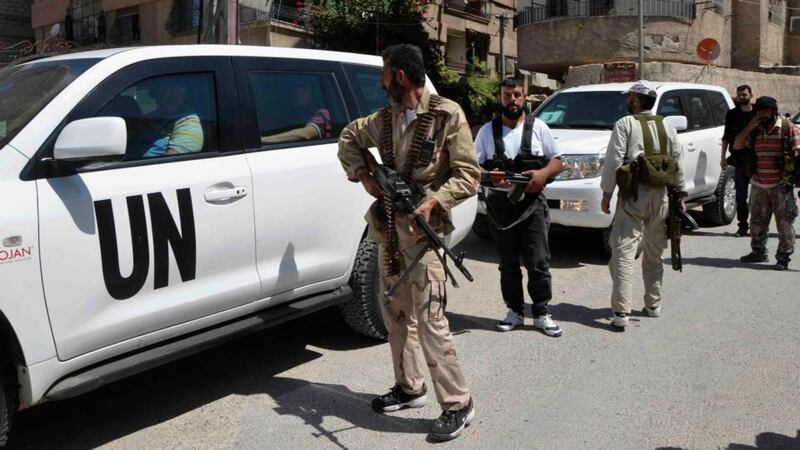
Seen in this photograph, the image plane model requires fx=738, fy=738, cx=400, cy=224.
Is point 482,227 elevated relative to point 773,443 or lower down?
→ elevated

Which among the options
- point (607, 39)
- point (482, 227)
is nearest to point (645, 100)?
point (482, 227)

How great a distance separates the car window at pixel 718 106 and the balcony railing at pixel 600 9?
1891 cm

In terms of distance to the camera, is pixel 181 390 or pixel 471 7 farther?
pixel 471 7

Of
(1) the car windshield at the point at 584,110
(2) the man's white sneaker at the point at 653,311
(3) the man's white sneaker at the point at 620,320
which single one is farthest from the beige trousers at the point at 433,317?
(1) the car windshield at the point at 584,110

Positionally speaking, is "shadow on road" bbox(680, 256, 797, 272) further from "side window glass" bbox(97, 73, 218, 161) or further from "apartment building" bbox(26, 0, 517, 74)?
"apartment building" bbox(26, 0, 517, 74)

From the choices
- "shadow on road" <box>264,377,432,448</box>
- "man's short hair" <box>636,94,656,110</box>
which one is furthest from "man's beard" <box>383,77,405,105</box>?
"man's short hair" <box>636,94,656,110</box>

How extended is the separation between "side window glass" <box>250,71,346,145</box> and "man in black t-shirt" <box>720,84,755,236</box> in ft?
18.8

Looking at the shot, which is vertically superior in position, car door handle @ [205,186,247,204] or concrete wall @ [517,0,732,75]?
A: concrete wall @ [517,0,732,75]

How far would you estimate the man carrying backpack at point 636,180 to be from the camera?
5430 millimetres

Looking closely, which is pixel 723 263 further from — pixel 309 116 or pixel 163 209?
pixel 163 209

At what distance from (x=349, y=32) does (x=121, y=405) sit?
1780cm

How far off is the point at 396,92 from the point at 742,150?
6.38 m

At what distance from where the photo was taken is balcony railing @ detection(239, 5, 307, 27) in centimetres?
2091

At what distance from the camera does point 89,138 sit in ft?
10.0
